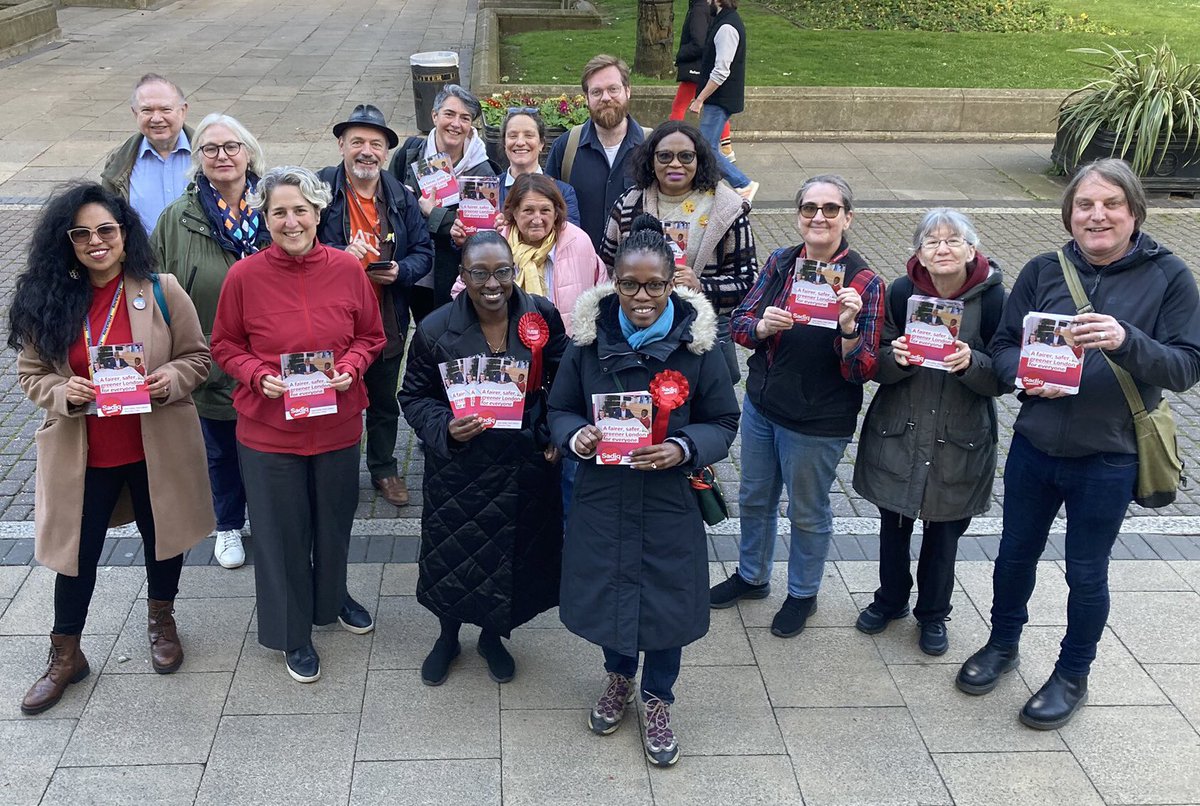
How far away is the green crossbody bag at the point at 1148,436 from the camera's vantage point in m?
3.87

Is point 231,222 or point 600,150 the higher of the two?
point 600,150

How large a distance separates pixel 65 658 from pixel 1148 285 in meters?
4.48

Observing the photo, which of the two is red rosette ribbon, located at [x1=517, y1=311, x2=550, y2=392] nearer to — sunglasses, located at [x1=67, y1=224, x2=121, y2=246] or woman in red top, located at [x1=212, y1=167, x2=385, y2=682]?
woman in red top, located at [x1=212, y1=167, x2=385, y2=682]

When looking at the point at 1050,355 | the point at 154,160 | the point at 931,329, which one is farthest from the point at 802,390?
the point at 154,160

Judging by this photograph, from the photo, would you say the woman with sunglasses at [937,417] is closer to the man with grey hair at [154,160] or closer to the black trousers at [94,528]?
the black trousers at [94,528]

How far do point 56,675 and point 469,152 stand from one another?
323cm

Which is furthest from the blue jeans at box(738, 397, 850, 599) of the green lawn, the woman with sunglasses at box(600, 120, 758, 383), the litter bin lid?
the green lawn

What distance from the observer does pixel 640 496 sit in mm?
3807

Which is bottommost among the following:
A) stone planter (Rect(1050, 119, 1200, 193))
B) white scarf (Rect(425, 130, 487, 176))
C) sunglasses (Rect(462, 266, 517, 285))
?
stone planter (Rect(1050, 119, 1200, 193))

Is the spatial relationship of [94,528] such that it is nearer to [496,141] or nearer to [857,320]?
[857,320]

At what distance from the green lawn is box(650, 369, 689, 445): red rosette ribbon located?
12283 millimetres

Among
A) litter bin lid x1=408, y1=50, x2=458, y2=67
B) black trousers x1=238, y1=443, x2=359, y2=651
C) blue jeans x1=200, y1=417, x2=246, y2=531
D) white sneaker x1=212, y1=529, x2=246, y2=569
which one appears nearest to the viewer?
black trousers x1=238, y1=443, x2=359, y2=651

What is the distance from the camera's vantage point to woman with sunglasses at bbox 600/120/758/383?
4.80m

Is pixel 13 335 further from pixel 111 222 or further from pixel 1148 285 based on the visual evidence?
pixel 1148 285
